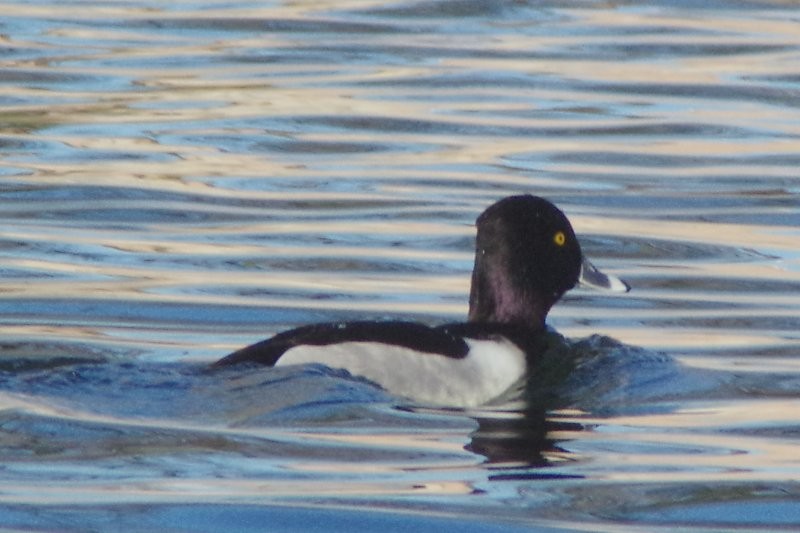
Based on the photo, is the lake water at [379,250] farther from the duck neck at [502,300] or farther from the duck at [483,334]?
the duck neck at [502,300]

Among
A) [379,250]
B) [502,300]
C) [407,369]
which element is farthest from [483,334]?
[379,250]

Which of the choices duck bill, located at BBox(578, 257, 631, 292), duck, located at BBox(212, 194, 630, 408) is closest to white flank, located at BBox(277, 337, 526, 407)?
duck, located at BBox(212, 194, 630, 408)

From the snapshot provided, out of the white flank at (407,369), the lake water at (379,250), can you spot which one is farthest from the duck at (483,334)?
the lake water at (379,250)

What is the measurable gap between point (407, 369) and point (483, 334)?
78cm

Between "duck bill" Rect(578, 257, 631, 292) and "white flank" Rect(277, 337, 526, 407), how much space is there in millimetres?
1224

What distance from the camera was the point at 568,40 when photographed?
18.8 meters

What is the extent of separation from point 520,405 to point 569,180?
5.42 metres

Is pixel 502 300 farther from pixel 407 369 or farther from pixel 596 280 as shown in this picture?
pixel 407 369

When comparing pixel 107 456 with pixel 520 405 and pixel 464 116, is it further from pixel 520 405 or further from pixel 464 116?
pixel 464 116

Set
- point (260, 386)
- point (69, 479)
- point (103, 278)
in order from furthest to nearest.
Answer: point (103, 278)
point (260, 386)
point (69, 479)

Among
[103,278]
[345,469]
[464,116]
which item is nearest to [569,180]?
[464,116]

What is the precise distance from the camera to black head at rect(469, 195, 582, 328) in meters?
8.78

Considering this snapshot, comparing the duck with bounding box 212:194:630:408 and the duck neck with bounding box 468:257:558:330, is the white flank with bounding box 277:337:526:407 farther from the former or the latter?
the duck neck with bounding box 468:257:558:330

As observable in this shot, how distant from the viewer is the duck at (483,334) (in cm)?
785
